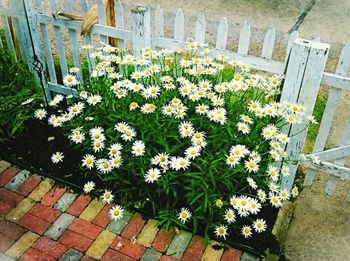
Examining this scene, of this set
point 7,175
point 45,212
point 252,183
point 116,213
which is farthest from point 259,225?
point 7,175

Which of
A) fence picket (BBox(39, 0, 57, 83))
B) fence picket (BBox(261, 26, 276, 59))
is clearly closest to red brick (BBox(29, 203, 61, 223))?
fence picket (BBox(39, 0, 57, 83))

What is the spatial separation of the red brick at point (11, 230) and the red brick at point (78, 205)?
36 cm

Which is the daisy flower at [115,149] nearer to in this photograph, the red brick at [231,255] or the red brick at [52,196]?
the red brick at [52,196]

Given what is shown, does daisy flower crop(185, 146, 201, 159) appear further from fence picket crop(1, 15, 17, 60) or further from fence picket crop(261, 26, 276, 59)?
fence picket crop(1, 15, 17, 60)

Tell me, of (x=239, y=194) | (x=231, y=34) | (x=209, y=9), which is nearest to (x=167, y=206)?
(x=239, y=194)

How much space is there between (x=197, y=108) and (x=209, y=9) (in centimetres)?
444

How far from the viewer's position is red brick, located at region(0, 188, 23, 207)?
3.25 m

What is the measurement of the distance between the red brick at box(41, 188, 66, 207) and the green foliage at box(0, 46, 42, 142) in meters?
0.72

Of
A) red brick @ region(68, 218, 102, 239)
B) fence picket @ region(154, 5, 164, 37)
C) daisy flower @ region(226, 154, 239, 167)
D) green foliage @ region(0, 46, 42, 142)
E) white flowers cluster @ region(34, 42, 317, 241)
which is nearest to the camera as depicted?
daisy flower @ region(226, 154, 239, 167)

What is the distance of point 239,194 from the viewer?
299 centimetres

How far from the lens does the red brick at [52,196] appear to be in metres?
3.26

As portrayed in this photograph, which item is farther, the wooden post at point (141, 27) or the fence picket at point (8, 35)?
the fence picket at point (8, 35)

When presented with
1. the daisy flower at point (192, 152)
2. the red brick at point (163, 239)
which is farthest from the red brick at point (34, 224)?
the daisy flower at point (192, 152)

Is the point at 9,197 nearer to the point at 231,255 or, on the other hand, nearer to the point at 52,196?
the point at 52,196
